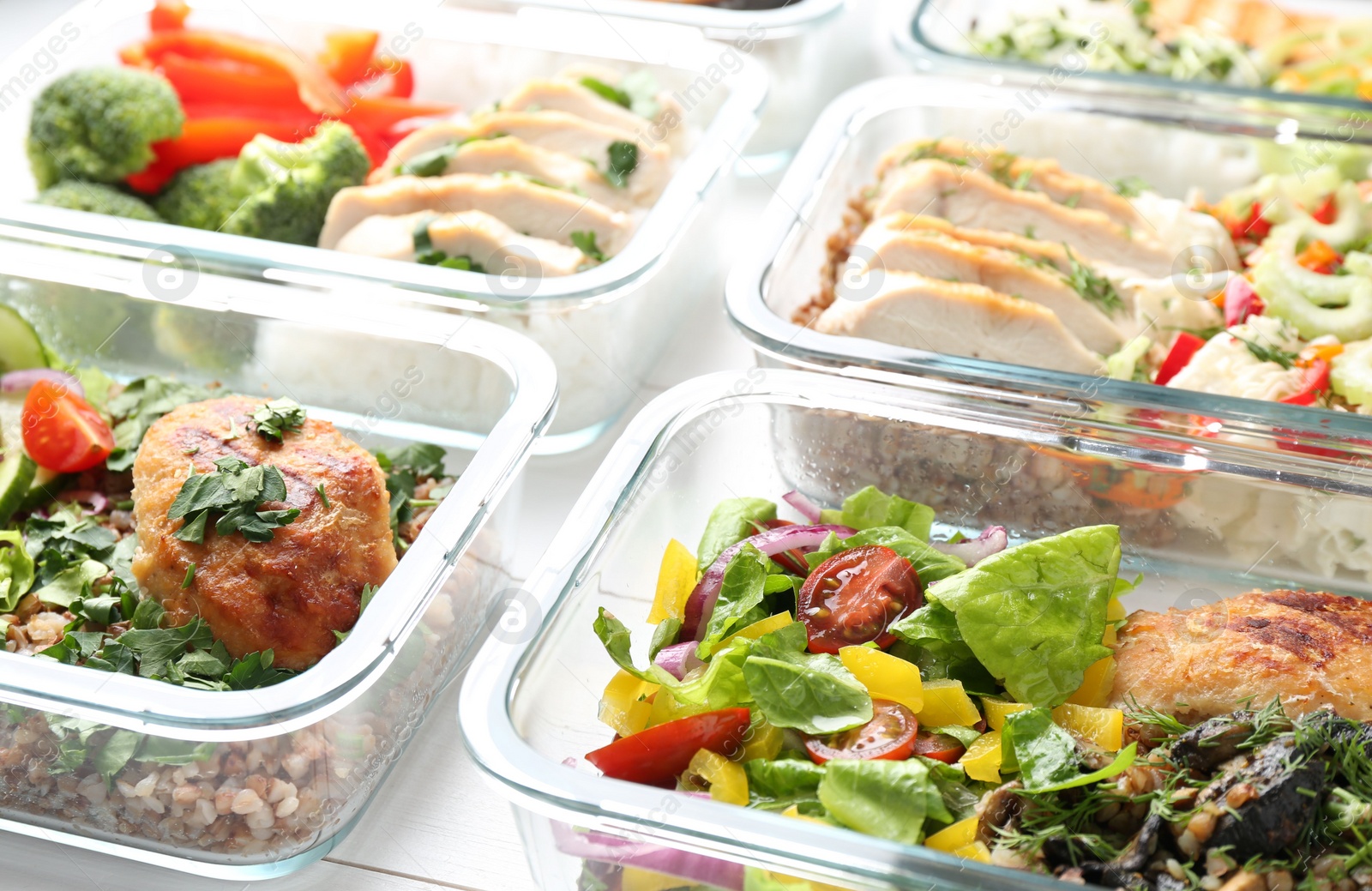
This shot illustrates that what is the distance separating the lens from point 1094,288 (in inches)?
76.9

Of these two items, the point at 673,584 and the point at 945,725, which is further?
the point at 673,584

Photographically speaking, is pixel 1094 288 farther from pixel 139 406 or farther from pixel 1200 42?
pixel 139 406

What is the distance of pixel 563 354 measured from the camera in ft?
6.17

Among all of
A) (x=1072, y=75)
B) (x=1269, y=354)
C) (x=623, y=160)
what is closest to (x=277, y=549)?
(x=623, y=160)

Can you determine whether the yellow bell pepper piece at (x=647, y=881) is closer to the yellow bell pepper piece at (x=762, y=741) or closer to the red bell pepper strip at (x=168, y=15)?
the yellow bell pepper piece at (x=762, y=741)

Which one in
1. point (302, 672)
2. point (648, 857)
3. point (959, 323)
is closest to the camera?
point (648, 857)

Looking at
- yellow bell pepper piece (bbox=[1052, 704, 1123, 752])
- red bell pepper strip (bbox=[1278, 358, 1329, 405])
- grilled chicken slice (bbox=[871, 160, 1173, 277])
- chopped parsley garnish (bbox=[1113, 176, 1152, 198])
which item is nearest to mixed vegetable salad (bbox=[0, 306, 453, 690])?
yellow bell pepper piece (bbox=[1052, 704, 1123, 752])

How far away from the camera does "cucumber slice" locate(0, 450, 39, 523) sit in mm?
1684

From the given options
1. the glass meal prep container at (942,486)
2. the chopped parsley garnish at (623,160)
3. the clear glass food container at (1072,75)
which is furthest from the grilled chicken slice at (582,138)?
the glass meal prep container at (942,486)

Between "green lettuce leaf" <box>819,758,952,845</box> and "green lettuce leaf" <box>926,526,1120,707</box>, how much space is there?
21 centimetres

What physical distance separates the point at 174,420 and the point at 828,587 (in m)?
0.84

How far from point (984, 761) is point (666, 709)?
31 centimetres

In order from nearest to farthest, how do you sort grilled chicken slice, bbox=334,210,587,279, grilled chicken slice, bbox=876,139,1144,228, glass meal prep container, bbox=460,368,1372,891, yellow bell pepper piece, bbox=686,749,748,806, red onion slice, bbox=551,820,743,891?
red onion slice, bbox=551,820,743,891
yellow bell pepper piece, bbox=686,749,748,806
glass meal prep container, bbox=460,368,1372,891
grilled chicken slice, bbox=334,210,587,279
grilled chicken slice, bbox=876,139,1144,228

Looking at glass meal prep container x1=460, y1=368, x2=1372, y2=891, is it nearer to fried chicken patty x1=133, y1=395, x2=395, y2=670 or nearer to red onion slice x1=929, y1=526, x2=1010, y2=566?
red onion slice x1=929, y1=526, x2=1010, y2=566
